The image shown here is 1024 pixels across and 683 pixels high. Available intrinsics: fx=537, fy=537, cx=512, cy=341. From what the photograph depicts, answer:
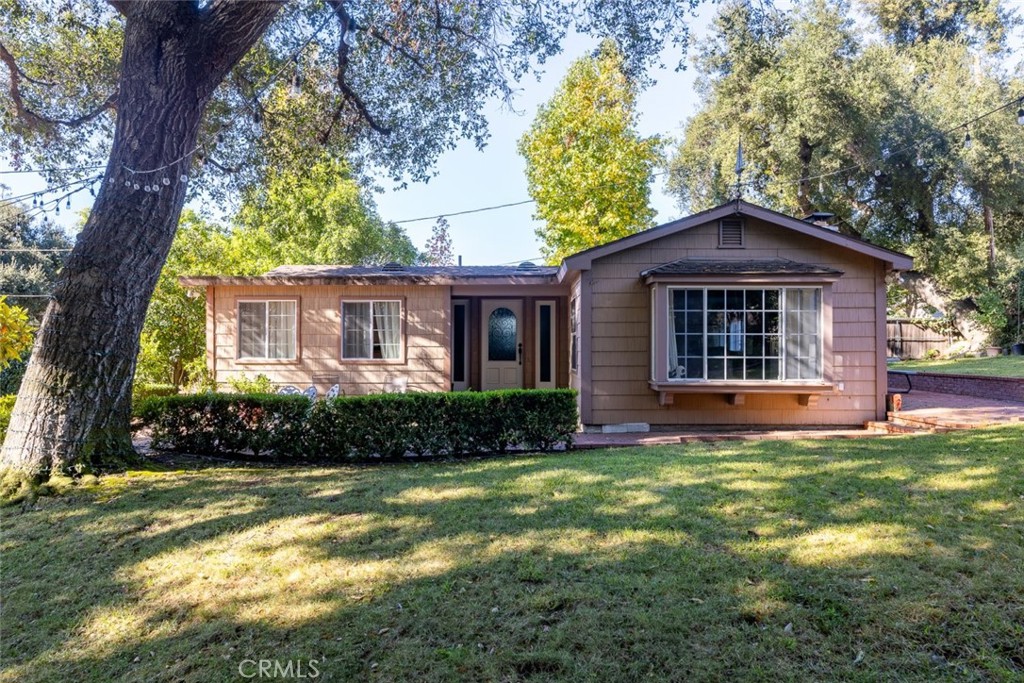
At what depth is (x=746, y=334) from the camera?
310 inches

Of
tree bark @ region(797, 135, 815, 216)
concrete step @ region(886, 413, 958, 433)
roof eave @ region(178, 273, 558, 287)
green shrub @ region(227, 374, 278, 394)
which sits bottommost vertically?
concrete step @ region(886, 413, 958, 433)

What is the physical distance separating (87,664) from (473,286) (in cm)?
882

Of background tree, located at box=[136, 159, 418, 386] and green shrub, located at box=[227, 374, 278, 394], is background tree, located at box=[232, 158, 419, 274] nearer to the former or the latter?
background tree, located at box=[136, 159, 418, 386]

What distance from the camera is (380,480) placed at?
16.3 ft

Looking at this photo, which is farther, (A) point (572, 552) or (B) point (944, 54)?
(B) point (944, 54)

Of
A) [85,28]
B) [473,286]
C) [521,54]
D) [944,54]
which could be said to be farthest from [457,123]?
[944,54]

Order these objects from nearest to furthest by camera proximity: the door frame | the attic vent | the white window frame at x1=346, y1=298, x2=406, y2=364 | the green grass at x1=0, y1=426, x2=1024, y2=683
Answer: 1. the green grass at x1=0, y1=426, x2=1024, y2=683
2. the attic vent
3. the white window frame at x1=346, y1=298, x2=406, y2=364
4. the door frame

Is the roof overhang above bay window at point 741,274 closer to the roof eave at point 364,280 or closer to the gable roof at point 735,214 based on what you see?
the gable roof at point 735,214

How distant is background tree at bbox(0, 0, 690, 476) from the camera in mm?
5016

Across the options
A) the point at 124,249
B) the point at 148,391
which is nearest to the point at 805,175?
the point at 124,249

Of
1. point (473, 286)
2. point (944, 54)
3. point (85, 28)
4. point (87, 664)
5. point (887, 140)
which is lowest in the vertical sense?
point (87, 664)

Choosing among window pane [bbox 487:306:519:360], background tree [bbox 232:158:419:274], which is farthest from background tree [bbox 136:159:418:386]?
window pane [bbox 487:306:519:360]

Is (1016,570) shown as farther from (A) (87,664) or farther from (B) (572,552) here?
(A) (87,664)

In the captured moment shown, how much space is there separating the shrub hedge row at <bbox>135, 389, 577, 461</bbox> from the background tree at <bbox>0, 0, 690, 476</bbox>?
3.14 feet
